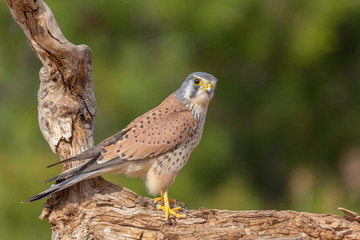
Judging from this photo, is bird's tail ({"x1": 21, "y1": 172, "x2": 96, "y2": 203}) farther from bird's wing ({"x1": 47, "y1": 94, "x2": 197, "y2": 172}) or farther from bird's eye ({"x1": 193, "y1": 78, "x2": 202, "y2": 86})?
bird's eye ({"x1": 193, "y1": 78, "x2": 202, "y2": 86})

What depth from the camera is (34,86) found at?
24.7 feet

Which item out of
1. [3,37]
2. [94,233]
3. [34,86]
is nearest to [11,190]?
[34,86]

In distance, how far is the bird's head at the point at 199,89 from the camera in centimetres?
454

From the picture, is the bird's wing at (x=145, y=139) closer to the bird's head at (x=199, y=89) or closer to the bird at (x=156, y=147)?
the bird at (x=156, y=147)

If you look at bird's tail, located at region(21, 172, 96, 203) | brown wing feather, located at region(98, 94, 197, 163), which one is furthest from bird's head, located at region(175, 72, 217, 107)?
bird's tail, located at region(21, 172, 96, 203)

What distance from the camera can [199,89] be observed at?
15.0 ft

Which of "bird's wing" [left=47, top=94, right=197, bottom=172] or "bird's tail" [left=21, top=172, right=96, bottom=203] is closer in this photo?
"bird's tail" [left=21, top=172, right=96, bottom=203]

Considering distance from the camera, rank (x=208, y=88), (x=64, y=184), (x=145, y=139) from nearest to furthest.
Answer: (x=64, y=184) → (x=145, y=139) → (x=208, y=88)

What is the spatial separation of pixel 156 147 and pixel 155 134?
0.34ft

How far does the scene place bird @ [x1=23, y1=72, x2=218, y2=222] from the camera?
13.4 ft

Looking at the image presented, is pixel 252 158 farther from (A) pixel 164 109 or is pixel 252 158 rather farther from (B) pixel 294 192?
(A) pixel 164 109

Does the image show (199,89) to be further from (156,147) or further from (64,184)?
(64,184)

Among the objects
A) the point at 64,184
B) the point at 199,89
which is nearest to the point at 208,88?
the point at 199,89

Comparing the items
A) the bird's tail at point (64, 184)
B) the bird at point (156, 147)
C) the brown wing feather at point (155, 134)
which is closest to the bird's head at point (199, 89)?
the bird at point (156, 147)
